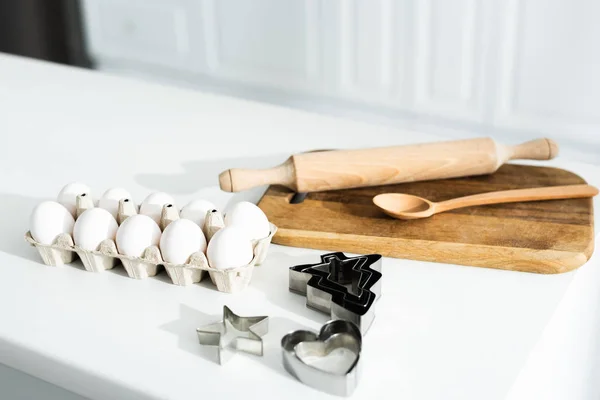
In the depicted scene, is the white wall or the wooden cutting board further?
the white wall

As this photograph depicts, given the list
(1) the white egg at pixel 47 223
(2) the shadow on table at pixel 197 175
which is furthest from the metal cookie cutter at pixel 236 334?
(2) the shadow on table at pixel 197 175

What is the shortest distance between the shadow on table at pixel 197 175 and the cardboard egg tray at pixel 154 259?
0.68ft

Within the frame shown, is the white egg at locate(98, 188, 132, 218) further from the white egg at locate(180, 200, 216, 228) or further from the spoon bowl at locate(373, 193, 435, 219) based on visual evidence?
the spoon bowl at locate(373, 193, 435, 219)

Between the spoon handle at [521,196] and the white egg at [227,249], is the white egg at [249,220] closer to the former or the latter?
the white egg at [227,249]

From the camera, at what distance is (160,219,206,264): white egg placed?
2.80ft

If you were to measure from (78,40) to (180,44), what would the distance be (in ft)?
1.88

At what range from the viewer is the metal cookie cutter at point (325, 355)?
0.71 m

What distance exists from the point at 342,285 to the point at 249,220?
5.4 inches

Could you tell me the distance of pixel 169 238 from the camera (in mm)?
857

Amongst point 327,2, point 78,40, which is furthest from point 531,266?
point 78,40

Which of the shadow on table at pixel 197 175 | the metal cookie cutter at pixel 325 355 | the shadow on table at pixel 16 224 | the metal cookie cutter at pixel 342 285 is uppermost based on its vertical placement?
the shadow on table at pixel 197 175

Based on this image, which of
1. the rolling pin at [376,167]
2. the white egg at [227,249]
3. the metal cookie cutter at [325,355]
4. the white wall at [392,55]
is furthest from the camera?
the white wall at [392,55]

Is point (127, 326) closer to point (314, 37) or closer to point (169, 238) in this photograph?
point (169, 238)

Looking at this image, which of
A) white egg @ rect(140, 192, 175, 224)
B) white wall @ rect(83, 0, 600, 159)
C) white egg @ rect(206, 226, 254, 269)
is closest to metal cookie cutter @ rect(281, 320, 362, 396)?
white egg @ rect(206, 226, 254, 269)
